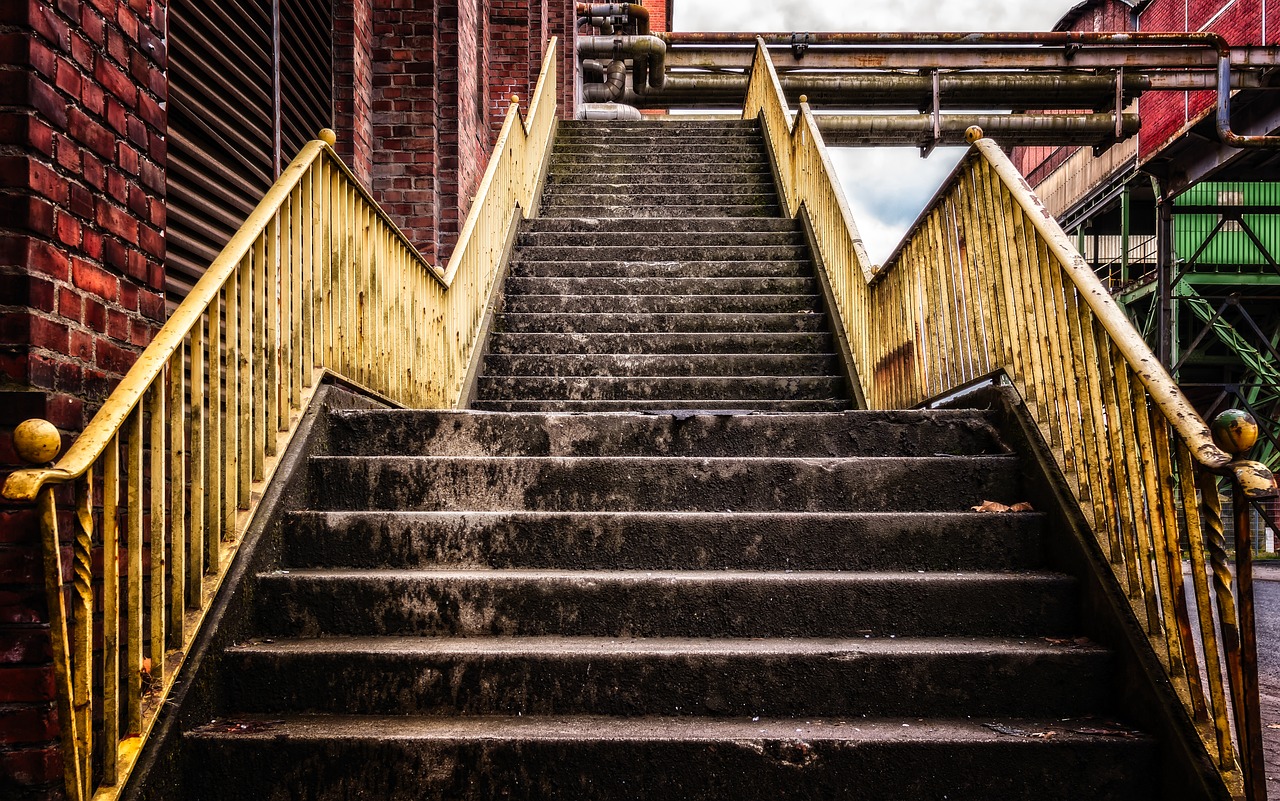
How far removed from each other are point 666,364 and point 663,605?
2.86 metres

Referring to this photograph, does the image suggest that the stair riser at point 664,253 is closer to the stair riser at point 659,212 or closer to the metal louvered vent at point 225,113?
the stair riser at point 659,212

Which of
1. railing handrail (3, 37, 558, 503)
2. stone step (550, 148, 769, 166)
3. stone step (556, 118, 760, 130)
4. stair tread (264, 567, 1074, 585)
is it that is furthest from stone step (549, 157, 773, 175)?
stair tread (264, 567, 1074, 585)

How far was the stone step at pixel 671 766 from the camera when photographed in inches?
81.5

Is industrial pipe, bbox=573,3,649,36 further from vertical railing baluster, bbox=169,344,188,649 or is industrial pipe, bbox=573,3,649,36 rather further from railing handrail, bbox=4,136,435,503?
vertical railing baluster, bbox=169,344,188,649

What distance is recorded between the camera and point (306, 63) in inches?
193

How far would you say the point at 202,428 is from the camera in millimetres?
2254

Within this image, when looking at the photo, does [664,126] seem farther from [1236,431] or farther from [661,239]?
[1236,431]

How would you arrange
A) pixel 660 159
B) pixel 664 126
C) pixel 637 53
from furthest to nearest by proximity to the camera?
pixel 637 53 < pixel 664 126 < pixel 660 159

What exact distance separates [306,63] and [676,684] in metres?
4.44

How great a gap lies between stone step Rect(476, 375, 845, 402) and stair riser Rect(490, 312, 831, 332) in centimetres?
43

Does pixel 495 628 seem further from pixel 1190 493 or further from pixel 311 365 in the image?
pixel 1190 493

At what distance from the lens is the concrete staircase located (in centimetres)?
209

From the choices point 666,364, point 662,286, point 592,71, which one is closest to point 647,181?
point 662,286

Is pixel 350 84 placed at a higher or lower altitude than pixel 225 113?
higher
